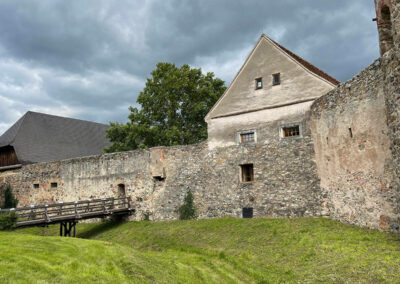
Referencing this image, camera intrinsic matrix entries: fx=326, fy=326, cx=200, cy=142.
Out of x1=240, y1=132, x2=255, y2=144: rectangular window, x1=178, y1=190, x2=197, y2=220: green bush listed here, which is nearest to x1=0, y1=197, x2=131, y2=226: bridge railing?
x1=178, y1=190, x2=197, y2=220: green bush

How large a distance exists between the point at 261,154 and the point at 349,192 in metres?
4.60

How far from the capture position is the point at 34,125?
29.2m

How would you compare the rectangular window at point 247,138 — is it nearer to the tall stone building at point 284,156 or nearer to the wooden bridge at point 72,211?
the tall stone building at point 284,156

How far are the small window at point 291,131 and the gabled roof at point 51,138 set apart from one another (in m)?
20.3

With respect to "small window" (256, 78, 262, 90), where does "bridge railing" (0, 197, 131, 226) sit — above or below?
below

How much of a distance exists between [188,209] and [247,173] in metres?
3.49

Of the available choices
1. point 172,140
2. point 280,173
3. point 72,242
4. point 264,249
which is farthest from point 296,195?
point 172,140

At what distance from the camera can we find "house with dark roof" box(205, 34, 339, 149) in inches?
551

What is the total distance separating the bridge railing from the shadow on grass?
96 cm

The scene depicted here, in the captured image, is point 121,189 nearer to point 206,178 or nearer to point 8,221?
point 206,178

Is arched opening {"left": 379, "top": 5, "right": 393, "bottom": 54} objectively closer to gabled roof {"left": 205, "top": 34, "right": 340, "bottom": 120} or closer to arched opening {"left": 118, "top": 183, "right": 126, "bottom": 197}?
gabled roof {"left": 205, "top": 34, "right": 340, "bottom": 120}

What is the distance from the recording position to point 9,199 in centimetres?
2336

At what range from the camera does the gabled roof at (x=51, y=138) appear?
26.3m

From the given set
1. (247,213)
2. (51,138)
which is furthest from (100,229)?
(51,138)
